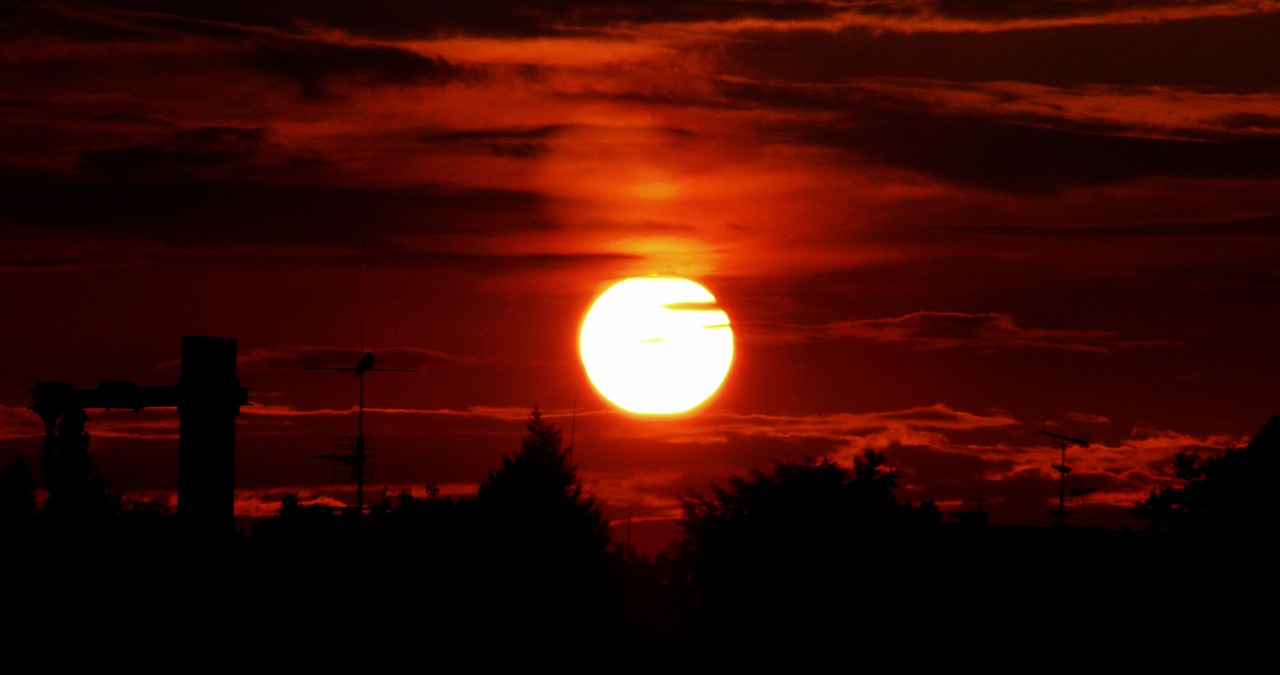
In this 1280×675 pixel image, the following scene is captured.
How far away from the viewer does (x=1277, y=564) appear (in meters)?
41.4

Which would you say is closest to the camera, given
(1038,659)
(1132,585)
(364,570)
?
(1038,659)

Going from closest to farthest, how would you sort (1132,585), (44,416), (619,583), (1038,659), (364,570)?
1. (1038,659)
2. (1132,585)
3. (44,416)
4. (364,570)
5. (619,583)

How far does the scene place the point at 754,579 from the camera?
3631 cm

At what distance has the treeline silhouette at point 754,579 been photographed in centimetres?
3641

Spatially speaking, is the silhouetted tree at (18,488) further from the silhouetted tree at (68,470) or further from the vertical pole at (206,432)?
the vertical pole at (206,432)

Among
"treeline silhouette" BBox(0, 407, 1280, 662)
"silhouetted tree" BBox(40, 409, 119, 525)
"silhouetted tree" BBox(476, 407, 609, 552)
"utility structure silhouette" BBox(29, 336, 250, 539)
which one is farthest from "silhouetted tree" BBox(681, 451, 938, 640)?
"silhouetted tree" BBox(476, 407, 609, 552)

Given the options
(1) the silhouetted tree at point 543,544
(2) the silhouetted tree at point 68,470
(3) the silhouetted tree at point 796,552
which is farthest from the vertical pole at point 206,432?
(1) the silhouetted tree at point 543,544

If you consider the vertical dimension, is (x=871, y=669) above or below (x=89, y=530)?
below

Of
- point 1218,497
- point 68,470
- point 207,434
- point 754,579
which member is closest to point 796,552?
point 754,579

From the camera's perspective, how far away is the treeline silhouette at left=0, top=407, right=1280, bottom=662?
36.4 m

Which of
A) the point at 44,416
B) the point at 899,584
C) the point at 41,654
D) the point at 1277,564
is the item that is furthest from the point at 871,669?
the point at 44,416

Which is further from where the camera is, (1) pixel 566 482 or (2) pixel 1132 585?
(1) pixel 566 482

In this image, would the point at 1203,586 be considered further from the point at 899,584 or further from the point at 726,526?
the point at 726,526

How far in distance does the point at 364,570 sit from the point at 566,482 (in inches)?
1294
